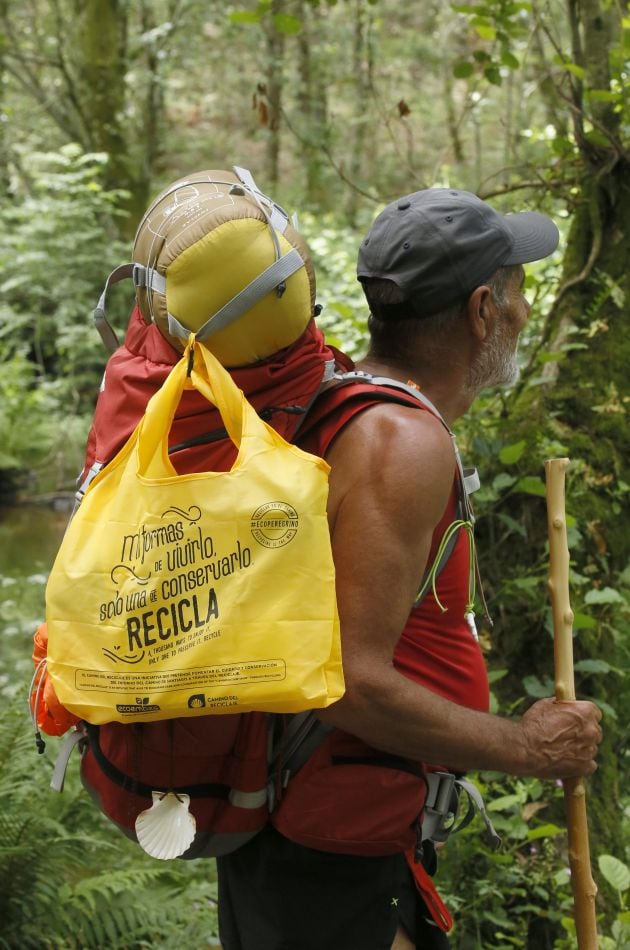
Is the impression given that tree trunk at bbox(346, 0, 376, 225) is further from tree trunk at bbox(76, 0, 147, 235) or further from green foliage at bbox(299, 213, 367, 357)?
tree trunk at bbox(76, 0, 147, 235)

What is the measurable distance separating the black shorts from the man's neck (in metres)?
0.92

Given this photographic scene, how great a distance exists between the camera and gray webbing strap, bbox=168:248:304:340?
1.67 meters

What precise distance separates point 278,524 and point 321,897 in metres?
0.82

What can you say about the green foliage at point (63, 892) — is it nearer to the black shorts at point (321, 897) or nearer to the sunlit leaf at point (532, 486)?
the black shorts at point (321, 897)

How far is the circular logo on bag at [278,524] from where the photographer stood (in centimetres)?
155

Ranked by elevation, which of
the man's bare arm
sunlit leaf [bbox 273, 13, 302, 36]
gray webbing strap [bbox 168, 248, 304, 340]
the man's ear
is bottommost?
the man's bare arm

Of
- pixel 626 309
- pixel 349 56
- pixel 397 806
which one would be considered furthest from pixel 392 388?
pixel 349 56

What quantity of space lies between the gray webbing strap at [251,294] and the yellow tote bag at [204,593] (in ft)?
0.36

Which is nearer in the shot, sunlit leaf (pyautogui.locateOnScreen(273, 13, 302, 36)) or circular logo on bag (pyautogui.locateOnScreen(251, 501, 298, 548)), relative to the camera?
circular logo on bag (pyautogui.locateOnScreen(251, 501, 298, 548))

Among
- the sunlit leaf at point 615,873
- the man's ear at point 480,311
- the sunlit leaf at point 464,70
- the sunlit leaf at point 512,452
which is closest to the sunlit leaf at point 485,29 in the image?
the sunlit leaf at point 464,70

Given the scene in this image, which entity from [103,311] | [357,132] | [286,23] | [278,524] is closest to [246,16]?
[286,23]

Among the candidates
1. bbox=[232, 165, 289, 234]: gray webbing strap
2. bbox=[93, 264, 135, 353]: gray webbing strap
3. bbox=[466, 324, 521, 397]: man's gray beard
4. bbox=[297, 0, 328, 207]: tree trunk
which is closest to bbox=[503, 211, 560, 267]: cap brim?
bbox=[466, 324, 521, 397]: man's gray beard

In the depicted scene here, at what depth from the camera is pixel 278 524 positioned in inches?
61.1

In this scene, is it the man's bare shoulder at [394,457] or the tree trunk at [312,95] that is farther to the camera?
the tree trunk at [312,95]
